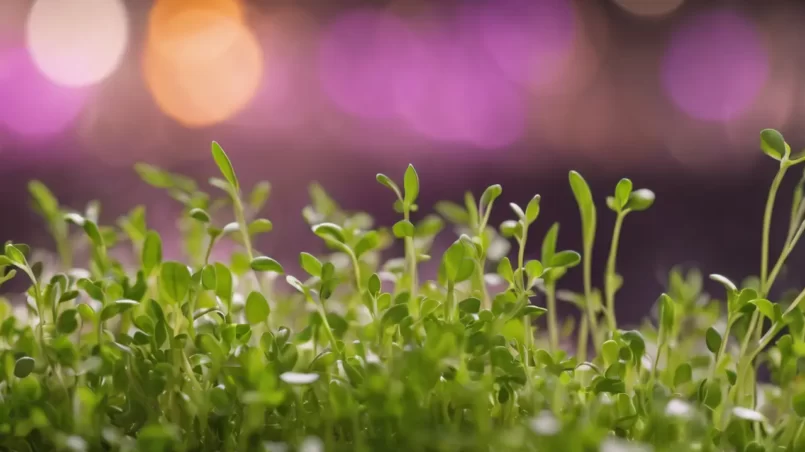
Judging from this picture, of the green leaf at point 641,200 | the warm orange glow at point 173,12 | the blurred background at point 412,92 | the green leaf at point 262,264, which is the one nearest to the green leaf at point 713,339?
the green leaf at point 641,200

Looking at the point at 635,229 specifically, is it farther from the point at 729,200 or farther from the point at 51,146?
the point at 51,146

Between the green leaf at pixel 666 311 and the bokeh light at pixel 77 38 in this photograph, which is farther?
the bokeh light at pixel 77 38

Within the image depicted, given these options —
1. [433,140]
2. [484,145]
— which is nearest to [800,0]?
[484,145]

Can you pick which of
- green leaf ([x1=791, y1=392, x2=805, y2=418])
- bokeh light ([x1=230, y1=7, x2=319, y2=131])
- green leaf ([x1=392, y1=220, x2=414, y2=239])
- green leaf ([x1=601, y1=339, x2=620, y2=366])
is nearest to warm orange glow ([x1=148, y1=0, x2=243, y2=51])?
bokeh light ([x1=230, y1=7, x2=319, y2=131])

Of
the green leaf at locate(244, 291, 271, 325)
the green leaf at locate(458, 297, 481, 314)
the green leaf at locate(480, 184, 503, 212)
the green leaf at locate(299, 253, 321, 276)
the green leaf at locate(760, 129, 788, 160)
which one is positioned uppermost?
the green leaf at locate(760, 129, 788, 160)

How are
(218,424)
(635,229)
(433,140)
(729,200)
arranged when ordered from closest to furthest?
1. (218,424)
2. (635,229)
3. (729,200)
4. (433,140)

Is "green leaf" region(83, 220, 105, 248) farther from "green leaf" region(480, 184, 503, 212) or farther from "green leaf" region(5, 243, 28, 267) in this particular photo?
"green leaf" region(480, 184, 503, 212)

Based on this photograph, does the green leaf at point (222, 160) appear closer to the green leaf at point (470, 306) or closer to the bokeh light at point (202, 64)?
the green leaf at point (470, 306)

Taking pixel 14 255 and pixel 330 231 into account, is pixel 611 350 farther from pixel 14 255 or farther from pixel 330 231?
pixel 14 255

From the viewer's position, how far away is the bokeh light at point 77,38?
105 inches

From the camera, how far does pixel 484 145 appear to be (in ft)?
9.07

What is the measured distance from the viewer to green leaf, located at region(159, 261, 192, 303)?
0.55 metres

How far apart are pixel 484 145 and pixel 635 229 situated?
0.68m

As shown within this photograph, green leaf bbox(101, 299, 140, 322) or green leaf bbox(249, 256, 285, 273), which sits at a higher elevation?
green leaf bbox(249, 256, 285, 273)
